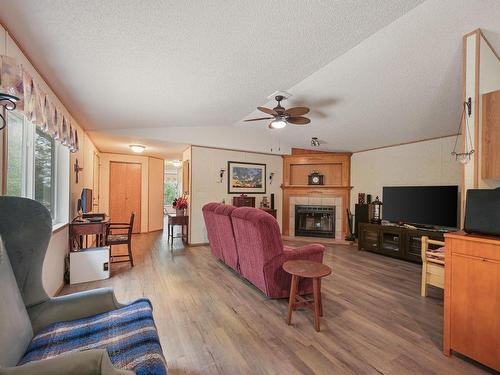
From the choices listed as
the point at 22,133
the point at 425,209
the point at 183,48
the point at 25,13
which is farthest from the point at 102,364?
the point at 425,209

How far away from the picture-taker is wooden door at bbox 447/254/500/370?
4.95 ft

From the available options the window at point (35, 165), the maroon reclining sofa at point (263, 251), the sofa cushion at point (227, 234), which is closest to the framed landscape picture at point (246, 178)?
the sofa cushion at point (227, 234)

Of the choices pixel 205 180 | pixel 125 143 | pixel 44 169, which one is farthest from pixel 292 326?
pixel 125 143

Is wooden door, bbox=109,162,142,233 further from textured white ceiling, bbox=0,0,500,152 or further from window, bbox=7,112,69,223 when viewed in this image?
window, bbox=7,112,69,223

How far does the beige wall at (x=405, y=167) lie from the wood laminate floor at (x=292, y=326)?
6.14ft

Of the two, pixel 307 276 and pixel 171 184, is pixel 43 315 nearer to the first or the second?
pixel 307 276

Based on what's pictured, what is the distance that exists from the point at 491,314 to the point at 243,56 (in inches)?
110

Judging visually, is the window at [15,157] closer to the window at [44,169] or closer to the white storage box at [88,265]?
the window at [44,169]

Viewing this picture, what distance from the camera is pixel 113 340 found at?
1.21m

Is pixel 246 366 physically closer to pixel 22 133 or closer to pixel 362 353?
pixel 362 353

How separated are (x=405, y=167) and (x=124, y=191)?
7.00 meters

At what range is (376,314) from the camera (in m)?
2.33

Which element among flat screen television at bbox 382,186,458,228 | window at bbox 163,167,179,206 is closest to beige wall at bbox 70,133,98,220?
flat screen television at bbox 382,186,458,228

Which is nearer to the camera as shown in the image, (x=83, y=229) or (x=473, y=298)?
(x=473, y=298)
